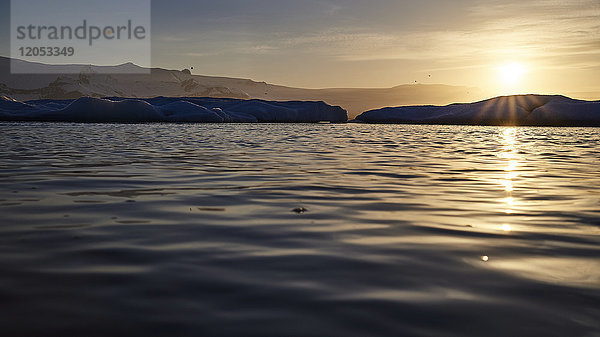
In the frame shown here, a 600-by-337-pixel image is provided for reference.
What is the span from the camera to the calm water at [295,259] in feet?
6.86

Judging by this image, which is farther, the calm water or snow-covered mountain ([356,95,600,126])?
snow-covered mountain ([356,95,600,126])

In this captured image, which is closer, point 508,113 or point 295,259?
point 295,259

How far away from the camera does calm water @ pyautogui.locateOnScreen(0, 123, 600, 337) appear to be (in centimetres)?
209

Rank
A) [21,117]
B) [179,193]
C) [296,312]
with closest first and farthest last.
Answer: [296,312]
[179,193]
[21,117]

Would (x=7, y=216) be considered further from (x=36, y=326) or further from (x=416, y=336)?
(x=416, y=336)

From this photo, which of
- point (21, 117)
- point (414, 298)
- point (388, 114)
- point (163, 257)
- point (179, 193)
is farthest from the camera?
point (388, 114)

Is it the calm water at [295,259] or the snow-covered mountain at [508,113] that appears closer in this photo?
the calm water at [295,259]

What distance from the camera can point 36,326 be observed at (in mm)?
1983

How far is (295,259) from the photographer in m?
3.05

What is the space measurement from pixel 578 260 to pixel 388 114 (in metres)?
64.5

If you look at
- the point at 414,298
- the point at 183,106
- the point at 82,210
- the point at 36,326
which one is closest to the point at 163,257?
the point at 36,326

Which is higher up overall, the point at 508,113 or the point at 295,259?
the point at 508,113

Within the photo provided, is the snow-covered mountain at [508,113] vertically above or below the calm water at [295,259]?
above

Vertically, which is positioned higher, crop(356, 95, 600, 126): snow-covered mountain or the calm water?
crop(356, 95, 600, 126): snow-covered mountain
